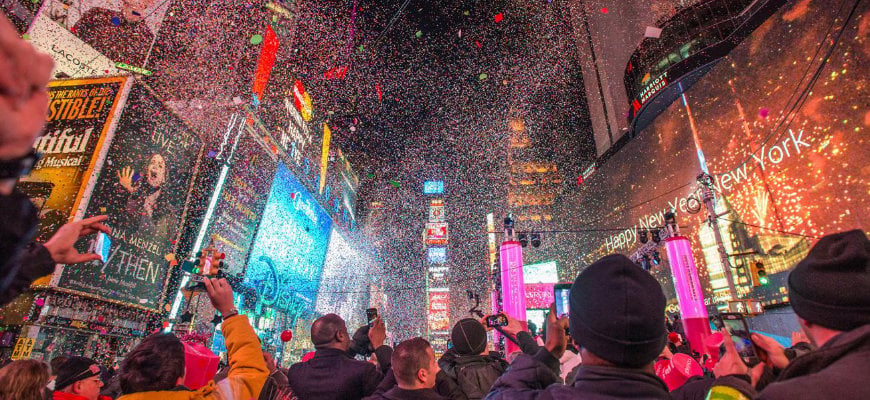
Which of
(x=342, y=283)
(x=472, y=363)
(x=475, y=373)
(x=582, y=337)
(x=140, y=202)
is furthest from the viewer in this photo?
(x=342, y=283)

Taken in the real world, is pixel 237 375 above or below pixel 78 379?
above

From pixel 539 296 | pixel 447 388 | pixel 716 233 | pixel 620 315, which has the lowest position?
pixel 447 388

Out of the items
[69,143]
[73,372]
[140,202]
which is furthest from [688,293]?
[69,143]

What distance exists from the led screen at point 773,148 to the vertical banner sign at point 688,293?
1.63m

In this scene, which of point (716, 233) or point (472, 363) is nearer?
point (472, 363)

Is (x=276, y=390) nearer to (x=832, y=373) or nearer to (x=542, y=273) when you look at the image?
(x=832, y=373)

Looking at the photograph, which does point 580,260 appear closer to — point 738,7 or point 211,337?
point 738,7

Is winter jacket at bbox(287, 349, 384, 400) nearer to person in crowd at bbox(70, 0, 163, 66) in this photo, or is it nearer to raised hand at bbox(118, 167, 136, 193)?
raised hand at bbox(118, 167, 136, 193)

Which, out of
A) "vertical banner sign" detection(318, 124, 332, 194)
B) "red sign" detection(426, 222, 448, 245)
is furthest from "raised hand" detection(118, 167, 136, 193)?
"red sign" detection(426, 222, 448, 245)

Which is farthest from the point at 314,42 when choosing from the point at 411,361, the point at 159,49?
the point at 411,361

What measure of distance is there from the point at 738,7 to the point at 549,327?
24.6 meters

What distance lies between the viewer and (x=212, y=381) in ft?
8.25

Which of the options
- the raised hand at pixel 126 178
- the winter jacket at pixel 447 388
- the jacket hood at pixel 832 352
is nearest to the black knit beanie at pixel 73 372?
the winter jacket at pixel 447 388

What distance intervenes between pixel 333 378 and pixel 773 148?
17255mm
